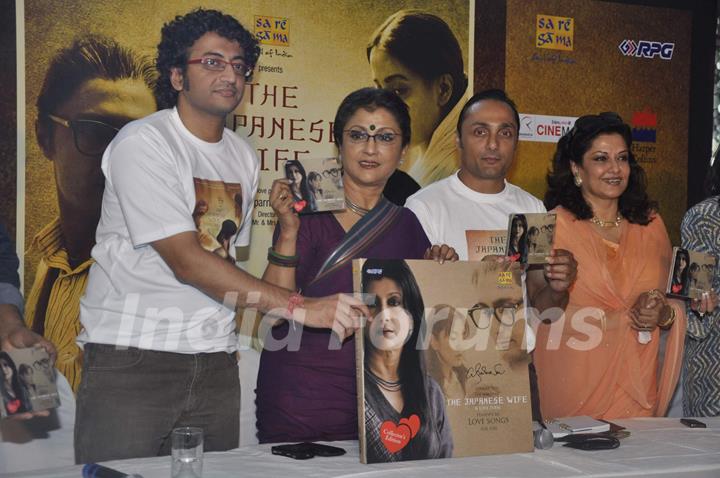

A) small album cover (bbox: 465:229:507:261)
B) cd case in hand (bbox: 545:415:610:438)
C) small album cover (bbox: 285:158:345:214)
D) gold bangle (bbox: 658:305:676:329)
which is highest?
small album cover (bbox: 285:158:345:214)

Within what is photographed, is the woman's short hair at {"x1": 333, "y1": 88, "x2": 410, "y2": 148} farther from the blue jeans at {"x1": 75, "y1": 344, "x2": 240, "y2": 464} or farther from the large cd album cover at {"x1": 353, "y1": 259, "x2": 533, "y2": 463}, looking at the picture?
the blue jeans at {"x1": 75, "y1": 344, "x2": 240, "y2": 464}

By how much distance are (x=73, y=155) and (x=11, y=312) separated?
4.72 feet

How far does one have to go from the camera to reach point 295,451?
188 centimetres

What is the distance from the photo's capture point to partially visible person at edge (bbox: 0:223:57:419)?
200 centimetres

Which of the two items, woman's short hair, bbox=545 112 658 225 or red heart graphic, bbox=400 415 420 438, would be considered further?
woman's short hair, bbox=545 112 658 225

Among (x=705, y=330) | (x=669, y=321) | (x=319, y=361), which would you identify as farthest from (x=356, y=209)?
(x=705, y=330)

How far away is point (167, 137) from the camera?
7.48ft

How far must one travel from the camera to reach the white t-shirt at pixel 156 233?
2.17 m

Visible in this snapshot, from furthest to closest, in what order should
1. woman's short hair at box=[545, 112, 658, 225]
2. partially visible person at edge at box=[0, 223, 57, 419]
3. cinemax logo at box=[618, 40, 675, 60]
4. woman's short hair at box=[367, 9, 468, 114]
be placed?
cinemax logo at box=[618, 40, 675, 60], woman's short hair at box=[367, 9, 468, 114], woman's short hair at box=[545, 112, 658, 225], partially visible person at edge at box=[0, 223, 57, 419]

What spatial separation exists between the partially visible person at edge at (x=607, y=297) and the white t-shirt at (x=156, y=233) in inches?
52.8

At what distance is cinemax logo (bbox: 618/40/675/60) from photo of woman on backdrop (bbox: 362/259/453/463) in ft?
9.82

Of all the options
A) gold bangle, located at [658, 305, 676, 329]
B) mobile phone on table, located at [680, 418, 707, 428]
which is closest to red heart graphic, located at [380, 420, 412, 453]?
mobile phone on table, located at [680, 418, 707, 428]

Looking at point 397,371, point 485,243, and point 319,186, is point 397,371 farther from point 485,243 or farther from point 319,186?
point 485,243

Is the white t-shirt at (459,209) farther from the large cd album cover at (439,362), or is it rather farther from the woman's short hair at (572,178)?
the large cd album cover at (439,362)
